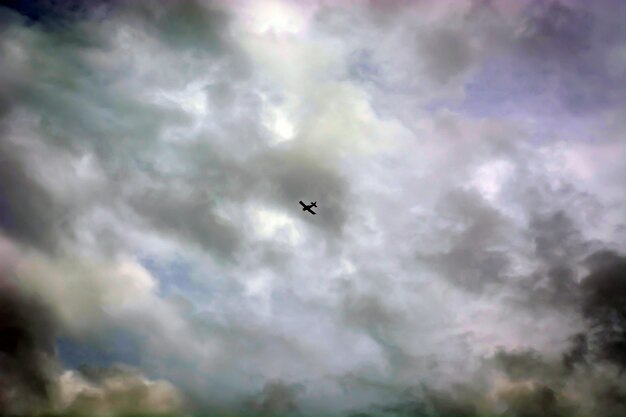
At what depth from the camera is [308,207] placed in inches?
6117

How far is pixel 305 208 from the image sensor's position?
510 ft

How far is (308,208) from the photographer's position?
154750mm

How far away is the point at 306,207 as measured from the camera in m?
156

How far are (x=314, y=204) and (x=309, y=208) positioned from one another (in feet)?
11.9

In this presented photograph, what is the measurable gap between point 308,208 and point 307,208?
0.56m

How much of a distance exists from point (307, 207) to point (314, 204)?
4164mm

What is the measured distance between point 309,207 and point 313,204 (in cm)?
343

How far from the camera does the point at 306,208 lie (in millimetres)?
155500

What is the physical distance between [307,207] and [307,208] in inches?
22.0

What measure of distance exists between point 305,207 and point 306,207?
1.82ft

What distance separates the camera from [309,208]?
509ft

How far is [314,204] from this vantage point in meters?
153

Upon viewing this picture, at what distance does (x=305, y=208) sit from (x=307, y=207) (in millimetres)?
931

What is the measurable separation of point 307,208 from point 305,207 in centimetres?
100
